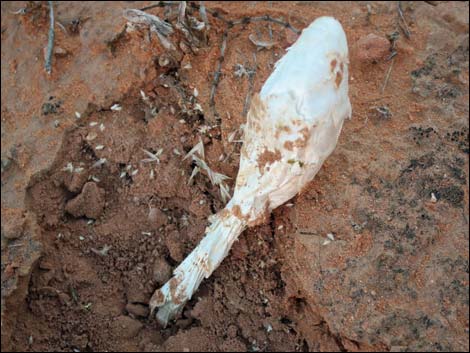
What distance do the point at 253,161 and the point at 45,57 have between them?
131cm

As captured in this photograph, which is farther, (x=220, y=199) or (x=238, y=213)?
(x=220, y=199)

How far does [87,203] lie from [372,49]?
1449 mm

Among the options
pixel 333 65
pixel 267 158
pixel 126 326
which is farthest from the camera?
pixel 126 326

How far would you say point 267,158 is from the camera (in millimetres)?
1930

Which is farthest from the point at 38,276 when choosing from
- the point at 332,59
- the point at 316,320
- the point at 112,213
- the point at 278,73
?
the point at 332,59

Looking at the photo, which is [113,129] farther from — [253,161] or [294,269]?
[294,269]

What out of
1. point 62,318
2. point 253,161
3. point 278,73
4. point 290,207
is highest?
point 278,73

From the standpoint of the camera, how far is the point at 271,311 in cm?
218

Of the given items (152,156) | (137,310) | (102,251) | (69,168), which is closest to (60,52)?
(69,168)

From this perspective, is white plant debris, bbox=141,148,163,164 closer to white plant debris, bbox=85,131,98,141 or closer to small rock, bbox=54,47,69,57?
white plant debris, bbox=85,131,98,141

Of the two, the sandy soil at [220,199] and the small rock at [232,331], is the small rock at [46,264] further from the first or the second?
the small rock at [232,331]

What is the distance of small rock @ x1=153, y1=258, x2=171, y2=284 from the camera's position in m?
2.28

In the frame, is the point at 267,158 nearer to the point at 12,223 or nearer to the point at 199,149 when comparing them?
the point at 199,149

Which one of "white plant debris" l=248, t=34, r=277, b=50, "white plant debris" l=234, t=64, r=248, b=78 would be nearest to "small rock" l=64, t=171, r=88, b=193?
"white plant debris" l=234, t=64, r=248, b=78
